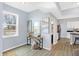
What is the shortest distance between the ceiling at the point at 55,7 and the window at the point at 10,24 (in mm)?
162

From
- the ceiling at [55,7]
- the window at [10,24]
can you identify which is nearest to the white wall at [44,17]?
the ceiling at [55,7]

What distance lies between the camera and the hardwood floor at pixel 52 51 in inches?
62.2

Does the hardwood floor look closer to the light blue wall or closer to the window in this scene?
the light blue wall

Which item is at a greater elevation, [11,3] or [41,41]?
[11,3]

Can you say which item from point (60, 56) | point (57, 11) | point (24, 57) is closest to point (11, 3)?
point (57, 11)

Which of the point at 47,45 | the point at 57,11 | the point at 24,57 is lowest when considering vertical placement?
the point at 24,57

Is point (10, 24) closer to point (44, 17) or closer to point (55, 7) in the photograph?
point (44, 17)

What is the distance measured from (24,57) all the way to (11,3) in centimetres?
87

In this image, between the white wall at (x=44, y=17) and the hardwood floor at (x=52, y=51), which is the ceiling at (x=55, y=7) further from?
the hardwood floor at (x=52, y=51)

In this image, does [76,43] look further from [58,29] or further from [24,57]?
[24,57]

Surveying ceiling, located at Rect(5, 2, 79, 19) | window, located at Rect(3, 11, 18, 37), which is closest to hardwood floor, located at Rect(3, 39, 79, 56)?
window, located at Rect(3, 11, 18, 37)

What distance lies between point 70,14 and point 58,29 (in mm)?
320

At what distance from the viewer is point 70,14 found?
1.68 meters

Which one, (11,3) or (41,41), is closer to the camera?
(11,3)
